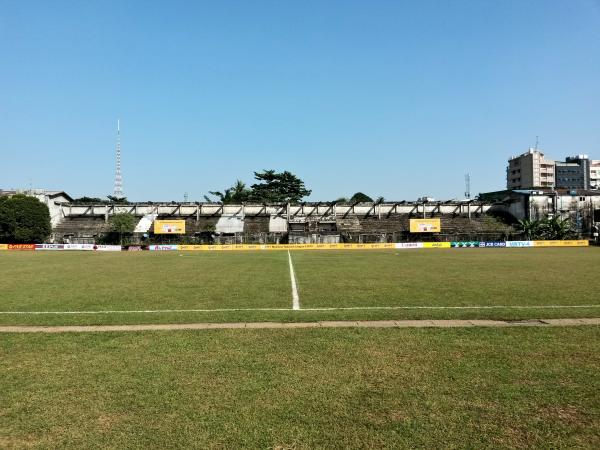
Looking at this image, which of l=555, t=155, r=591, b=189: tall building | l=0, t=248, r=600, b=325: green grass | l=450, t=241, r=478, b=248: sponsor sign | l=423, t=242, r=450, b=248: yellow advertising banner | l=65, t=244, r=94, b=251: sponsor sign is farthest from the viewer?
l=555, t=155, r=591, b=189: tall building

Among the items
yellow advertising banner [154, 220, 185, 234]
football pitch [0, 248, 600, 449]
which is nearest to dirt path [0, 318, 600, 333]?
football pitch [0, 248, 600, 449]

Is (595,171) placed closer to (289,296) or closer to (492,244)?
(492,244)

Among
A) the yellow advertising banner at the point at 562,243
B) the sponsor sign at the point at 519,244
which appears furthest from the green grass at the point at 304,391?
the yellow advertising banner at the point at 562,243

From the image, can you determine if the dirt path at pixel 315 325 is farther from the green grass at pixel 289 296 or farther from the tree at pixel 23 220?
the tree at pixel 23 220

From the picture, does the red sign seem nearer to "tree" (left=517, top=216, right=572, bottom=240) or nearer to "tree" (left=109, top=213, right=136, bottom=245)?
"tree" (left=109, top=213, right=136, bottom=245)

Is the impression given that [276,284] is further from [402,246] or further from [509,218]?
[509,218]

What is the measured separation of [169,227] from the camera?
7806 centimetres

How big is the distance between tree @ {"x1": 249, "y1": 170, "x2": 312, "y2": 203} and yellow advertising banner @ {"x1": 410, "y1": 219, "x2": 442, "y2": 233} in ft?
125

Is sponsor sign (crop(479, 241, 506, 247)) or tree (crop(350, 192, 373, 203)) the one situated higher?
tree (crop(350, 192, 373, 203))

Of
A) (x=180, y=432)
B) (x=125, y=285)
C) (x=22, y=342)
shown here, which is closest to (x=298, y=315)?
(x=22, y=342)

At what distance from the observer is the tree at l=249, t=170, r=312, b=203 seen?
4343 inches

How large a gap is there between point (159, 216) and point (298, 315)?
7853 centimetres

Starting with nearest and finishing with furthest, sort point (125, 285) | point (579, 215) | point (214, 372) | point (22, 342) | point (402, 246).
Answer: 1. point (214, 372)
2. point (22, 342)
3. point (125, 285)
4. point (402, 246)
5. point (579, 215)

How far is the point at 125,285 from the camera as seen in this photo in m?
19.1
